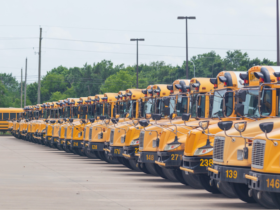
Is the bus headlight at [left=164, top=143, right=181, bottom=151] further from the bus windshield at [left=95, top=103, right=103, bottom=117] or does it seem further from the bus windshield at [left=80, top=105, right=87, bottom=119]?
the bus windshield at [left=80, top=105, right=87, bottom=119]

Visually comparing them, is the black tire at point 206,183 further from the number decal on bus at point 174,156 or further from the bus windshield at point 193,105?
the bus windshield at point 193,105

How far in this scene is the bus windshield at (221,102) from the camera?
1338 cm

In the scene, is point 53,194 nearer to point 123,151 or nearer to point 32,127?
A: point 123,151

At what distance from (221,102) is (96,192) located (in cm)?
340

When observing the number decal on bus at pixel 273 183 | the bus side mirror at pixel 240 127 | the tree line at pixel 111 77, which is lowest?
the number decal on bus at pixel 273 183

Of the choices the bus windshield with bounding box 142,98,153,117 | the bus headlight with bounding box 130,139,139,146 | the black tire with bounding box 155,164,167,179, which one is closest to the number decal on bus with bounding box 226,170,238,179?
the black tire with bounding box 155,164,167,179

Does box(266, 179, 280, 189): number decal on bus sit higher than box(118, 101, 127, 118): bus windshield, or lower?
lower

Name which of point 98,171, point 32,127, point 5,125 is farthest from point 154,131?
point 5,125

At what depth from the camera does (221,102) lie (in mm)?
14117

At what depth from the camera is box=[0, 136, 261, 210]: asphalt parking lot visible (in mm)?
11906

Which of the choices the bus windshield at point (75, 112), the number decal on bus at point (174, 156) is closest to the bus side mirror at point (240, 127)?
the number decal on bus at point (174, 156)

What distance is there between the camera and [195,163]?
1291 cm

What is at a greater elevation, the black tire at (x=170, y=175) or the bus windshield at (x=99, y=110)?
the bus windshield at (x=99, y=110)

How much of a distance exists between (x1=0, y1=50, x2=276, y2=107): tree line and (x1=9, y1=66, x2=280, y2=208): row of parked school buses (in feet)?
231
